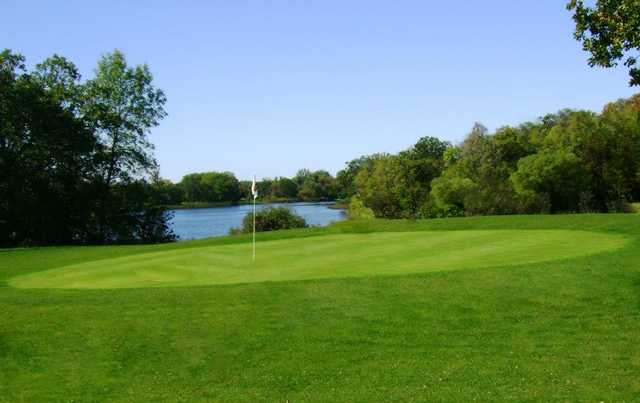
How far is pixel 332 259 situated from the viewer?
13.1 m

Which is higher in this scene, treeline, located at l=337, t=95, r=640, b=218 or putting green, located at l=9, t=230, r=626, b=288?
treeline, located at l=337, t=95, r=640, b=218

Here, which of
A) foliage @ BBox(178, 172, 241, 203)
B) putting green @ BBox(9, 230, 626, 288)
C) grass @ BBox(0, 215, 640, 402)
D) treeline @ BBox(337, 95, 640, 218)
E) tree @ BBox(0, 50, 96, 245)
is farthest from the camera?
foliage @ BBox(178, 172, 241, 203)

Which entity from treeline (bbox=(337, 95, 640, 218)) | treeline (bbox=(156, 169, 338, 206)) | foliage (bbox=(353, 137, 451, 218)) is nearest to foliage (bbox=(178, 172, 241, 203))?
treeline (bbox=(156, 169, 338, 206))

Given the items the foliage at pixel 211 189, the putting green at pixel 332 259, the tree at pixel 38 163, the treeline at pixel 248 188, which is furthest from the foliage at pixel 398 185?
the putting green at pixel 332 259

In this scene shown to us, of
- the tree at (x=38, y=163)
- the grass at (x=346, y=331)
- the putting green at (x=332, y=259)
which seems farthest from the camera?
the tree at (x=38, y=163)

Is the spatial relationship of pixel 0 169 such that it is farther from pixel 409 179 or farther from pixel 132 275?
pixel 409 179

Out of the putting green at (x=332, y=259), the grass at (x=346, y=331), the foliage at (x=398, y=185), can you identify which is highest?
the foliage at (x=398, y=185)

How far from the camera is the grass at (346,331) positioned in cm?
709

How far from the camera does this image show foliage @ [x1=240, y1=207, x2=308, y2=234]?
3188 centimetres

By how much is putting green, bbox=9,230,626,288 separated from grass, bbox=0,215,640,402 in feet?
0.34

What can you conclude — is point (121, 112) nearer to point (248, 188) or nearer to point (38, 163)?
point (38, 163)

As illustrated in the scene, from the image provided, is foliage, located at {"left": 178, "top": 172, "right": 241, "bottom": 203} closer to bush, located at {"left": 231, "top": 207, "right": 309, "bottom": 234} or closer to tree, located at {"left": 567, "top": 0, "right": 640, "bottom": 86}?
bush, located at {"left": 231, "top": 207, "right": 309, "bottom": 234}

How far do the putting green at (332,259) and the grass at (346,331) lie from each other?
102 mm

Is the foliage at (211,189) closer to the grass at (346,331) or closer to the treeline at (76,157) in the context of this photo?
the treeline at (76,157)
